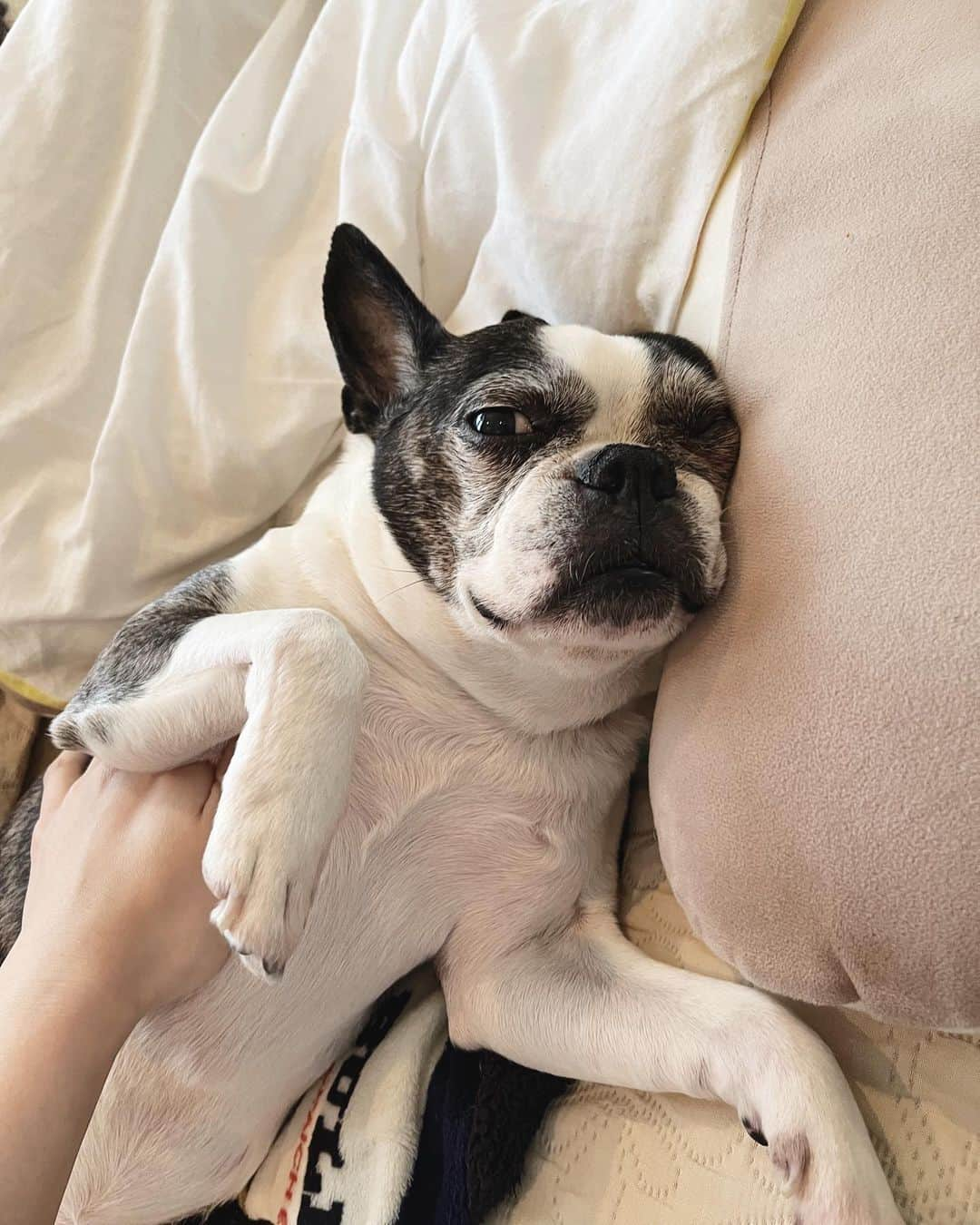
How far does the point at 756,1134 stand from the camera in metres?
1.30

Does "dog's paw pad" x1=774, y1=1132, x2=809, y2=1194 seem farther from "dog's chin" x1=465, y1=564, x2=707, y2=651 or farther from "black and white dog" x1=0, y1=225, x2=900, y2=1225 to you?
"dog's chin" x1=465, y1=564, x2=707, y2=651

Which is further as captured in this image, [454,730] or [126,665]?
[454,730]

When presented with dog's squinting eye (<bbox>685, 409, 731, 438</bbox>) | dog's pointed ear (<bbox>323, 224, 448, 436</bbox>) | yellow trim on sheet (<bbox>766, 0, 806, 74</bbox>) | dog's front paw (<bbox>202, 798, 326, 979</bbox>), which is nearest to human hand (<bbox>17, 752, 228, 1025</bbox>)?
dog's front paw (<bbox>202, 798, 326, 979</bbox>)

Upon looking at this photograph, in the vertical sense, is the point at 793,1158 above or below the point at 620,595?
below

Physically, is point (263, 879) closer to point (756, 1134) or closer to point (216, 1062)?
point (216, 1062)

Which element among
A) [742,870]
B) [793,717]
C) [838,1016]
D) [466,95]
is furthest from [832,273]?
[838,1016]

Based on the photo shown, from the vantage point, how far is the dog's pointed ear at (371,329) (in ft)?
5.45

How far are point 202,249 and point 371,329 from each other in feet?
1.41

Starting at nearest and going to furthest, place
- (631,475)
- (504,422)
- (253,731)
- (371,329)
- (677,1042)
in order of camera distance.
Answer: (253,731)
(631,475)
(677,1042)
(504,422)
(371,329)

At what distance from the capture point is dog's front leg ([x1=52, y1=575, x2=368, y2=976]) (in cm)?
106

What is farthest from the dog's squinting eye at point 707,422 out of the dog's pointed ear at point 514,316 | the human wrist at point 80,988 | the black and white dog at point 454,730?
the human wrist at point 80,988

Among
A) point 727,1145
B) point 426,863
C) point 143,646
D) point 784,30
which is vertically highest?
point 784,30

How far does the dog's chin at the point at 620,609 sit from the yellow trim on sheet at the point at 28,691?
1.19 metres

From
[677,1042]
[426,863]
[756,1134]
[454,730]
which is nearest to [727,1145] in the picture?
[756,1134]
